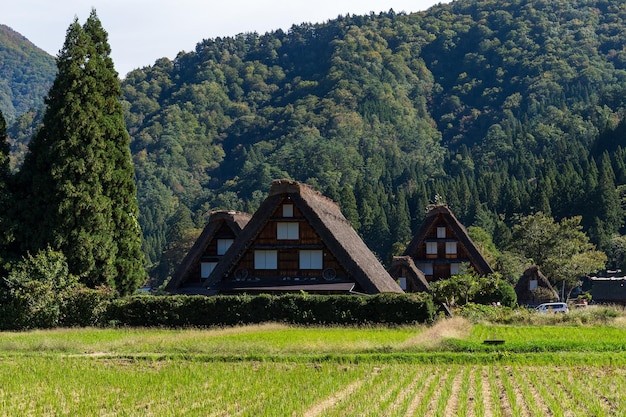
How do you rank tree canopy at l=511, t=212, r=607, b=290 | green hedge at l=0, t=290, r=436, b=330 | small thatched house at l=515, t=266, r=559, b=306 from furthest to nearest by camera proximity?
1. tree canopy at l=511, t=212, r=607, b=290
2. small thatched house at l=515, t=266, r=559, b=306
3. green hedge at l=0, t=290, r=436, b=330

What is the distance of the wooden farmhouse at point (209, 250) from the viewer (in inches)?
1932

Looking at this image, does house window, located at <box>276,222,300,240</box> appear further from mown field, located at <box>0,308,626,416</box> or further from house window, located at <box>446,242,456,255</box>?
house window, located at <box>446,242,456,255</box>

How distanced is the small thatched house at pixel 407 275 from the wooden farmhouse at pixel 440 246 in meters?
4.69

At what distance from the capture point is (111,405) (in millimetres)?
17281

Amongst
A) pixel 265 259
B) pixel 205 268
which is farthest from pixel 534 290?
pixel 265 259

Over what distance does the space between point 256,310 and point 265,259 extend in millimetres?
5996

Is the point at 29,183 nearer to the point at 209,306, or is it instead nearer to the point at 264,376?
the point at 209,306

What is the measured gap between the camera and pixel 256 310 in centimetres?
3647

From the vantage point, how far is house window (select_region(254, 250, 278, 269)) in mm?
42156

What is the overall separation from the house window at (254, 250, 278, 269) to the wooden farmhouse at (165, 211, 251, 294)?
6.82m

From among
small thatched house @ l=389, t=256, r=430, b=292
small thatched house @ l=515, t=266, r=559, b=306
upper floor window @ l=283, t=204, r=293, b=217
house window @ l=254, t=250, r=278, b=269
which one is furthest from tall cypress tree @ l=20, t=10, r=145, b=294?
small thatched house @ l=515, t=266, r=559, b=306

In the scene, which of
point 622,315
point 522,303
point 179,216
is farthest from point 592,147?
point 622,315

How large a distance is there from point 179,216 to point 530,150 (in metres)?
59.8

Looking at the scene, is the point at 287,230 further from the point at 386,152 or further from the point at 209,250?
the point at 386,152
